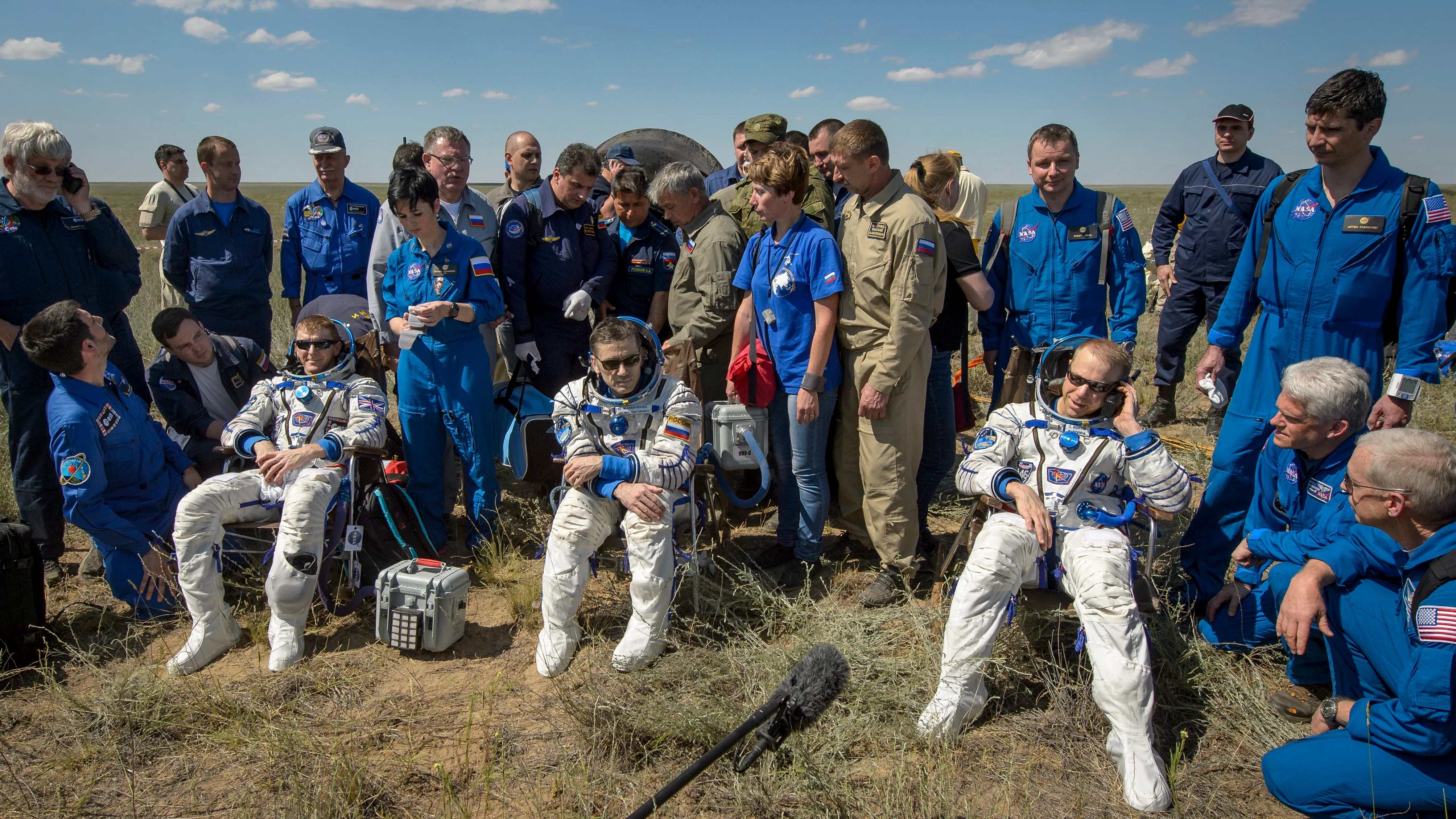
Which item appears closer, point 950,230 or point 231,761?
point 231,761

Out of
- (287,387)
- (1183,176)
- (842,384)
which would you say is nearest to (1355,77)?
Answer: (842,384)

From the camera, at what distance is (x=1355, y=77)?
3.61m

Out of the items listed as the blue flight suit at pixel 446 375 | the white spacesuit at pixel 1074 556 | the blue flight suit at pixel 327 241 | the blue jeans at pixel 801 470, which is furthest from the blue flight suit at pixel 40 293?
the white spacesuit at pixel 1074 556

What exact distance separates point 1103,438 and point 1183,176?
15.4 ft

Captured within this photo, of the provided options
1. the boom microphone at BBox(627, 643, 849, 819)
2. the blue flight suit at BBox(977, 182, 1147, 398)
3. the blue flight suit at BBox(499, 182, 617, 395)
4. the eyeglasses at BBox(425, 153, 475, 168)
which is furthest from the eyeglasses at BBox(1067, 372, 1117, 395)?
the eyeglasses at BBox(425, 153, 475, 168)

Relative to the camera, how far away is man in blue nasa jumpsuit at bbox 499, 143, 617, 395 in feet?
17.9

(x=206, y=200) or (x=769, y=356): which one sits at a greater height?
(x=206, y=200)

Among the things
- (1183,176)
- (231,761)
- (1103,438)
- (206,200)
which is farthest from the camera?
(1183,176)

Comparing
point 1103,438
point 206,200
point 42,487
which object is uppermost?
point 206,200

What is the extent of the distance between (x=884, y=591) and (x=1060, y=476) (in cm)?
118

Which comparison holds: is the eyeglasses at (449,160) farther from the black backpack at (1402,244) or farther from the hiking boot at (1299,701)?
the hiking boot at (1299,701)

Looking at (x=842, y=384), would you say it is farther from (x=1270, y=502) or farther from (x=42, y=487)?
(x=42, y=487)

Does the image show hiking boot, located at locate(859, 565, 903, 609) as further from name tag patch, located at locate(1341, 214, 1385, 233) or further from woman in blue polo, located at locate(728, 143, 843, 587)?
name tag patch, located at locate(1341, 214, 1385, 233)

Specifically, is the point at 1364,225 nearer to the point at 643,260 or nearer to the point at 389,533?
the point at 643,260
